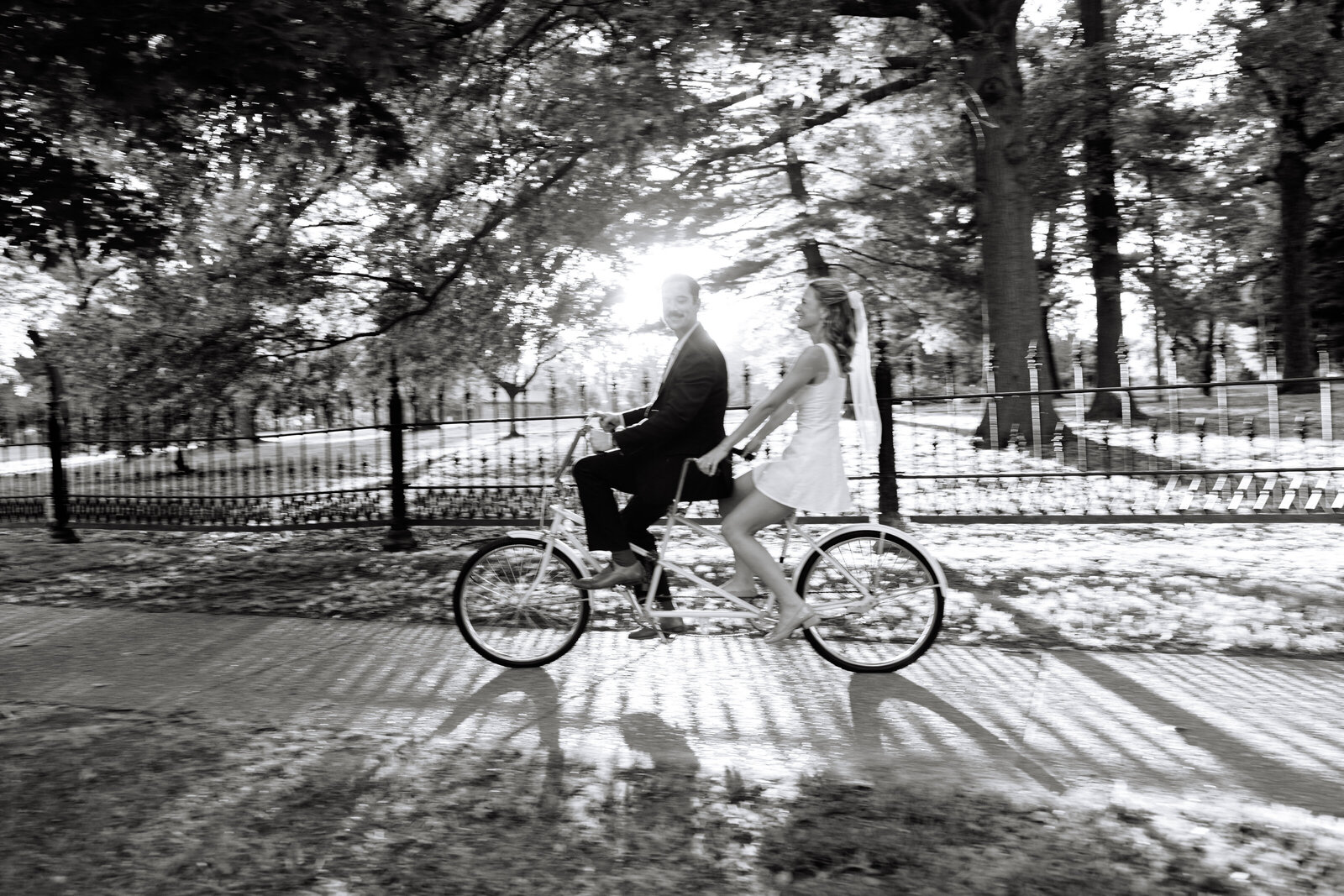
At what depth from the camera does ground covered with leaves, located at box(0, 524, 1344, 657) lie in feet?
20.1

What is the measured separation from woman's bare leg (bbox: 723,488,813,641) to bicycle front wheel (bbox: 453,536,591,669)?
3.06 feet

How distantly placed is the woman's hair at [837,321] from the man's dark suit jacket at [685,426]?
533 millimetres

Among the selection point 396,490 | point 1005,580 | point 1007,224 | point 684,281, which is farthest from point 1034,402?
point 684,281

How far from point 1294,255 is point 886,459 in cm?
→ 1774

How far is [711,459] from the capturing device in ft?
16.9

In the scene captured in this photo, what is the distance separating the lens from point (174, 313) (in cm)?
1114

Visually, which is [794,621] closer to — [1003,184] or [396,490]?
[396,490]

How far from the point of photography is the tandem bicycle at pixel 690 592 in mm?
5266

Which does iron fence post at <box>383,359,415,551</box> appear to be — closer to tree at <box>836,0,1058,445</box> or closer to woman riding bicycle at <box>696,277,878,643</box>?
woman riding bicycle at <box>696,277,878,643</box>

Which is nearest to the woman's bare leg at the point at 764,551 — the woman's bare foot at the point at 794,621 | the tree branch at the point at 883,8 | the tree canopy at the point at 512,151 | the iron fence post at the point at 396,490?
the woman's bare foot at the point at 794,621

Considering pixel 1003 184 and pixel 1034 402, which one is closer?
pixel 1034 402

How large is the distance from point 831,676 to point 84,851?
3295 millimetres

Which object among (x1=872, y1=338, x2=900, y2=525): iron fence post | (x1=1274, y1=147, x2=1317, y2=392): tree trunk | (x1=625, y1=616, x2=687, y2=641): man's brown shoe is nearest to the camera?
(x1=625, y1=616, x2=687, y2=641): man's brown shoe

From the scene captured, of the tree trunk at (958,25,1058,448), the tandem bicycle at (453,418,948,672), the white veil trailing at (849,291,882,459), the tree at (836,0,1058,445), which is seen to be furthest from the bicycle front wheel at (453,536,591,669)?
the tree trunk at (958,25,1058,448)
